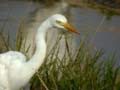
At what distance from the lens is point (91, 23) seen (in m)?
13.6

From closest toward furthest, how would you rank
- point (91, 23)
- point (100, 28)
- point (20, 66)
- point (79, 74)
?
point (20, 66) < point (79, 74) < point (100, 28) < point (91, 23)

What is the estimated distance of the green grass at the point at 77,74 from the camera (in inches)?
205

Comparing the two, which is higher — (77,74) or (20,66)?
(20,66)

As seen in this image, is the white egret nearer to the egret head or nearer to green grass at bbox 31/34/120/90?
the egret head

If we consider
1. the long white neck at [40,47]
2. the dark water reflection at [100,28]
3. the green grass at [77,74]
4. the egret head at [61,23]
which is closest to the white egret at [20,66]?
the long white neck at [40,47]

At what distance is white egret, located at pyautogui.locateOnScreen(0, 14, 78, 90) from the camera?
4.54 meters

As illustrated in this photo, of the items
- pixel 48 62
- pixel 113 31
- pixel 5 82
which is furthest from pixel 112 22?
pixel 5 82

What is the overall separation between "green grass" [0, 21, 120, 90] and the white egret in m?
0.36

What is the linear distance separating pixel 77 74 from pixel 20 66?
2.70 ft

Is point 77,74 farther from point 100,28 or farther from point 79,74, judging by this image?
point 100,28

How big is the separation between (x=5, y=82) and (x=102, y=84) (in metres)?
1.16

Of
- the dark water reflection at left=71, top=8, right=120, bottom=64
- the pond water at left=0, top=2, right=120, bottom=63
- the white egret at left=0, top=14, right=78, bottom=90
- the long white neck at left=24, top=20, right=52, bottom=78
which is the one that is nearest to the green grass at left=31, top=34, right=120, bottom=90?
the white egret at left=0, top=14, right=78, bottom=90

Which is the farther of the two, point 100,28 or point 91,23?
point 91,23

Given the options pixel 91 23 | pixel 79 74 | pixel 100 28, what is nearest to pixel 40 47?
pixel 79 74
